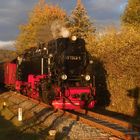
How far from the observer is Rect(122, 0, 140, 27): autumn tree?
131 feet

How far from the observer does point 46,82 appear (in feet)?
66.3

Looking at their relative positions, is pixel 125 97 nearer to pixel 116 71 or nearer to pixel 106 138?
pixel 116 71

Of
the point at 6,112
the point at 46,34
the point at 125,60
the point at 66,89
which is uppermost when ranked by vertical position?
the point at 46,34

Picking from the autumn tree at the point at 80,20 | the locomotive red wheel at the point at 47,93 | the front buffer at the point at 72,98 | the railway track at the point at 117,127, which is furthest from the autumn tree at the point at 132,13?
the railway track at the point at 117,127

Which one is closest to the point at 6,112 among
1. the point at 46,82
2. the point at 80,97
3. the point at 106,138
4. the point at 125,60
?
the point at 46,82

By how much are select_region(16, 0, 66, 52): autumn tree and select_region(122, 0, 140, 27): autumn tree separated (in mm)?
11026

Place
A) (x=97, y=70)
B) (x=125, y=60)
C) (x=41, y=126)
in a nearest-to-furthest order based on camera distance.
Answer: (x=41, y=126) → (x=125, y=60) → (x=97, y=70)

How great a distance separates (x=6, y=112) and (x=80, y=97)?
4.02 m

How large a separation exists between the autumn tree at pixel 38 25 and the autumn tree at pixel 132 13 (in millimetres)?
11026

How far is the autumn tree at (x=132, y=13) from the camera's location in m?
39.8

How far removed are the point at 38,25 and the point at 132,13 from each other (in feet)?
51.7

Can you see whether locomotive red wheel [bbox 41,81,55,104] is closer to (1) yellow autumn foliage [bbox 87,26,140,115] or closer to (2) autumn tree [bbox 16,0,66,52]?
(1) yellow autumn foliage [bbox 87,26,140,115]

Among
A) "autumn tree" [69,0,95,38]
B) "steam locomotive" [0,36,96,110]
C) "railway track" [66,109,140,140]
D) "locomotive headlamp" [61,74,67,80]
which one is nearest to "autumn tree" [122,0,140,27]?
"autumn tree" [69,0,95,38]

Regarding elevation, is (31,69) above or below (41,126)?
above
